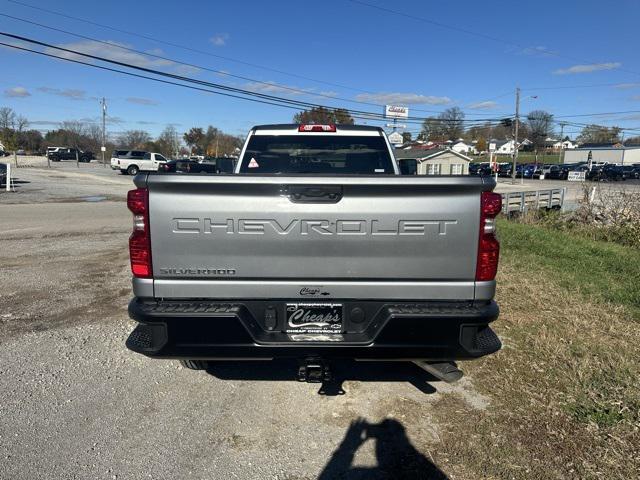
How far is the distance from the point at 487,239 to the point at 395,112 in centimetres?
4485

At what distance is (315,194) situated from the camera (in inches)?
109

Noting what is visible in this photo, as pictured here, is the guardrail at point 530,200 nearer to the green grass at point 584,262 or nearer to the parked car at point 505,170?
the green grass at point 584,262

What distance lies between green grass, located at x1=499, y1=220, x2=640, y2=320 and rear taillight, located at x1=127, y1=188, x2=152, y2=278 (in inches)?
213

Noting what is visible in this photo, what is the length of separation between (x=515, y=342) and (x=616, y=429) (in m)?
1.56

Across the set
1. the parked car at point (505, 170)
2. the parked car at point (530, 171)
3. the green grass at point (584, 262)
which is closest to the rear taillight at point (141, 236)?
the green grass at point (584, 262)

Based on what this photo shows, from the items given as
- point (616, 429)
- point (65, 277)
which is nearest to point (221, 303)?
point (616, 429)

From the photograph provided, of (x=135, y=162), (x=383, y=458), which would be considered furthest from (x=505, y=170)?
(x=383, y=458)

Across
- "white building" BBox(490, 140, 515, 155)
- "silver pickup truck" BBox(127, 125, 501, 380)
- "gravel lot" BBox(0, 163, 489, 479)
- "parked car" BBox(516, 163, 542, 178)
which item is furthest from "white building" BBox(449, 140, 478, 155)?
"silver pickup truck" BBox(127, 125, 501, 380)

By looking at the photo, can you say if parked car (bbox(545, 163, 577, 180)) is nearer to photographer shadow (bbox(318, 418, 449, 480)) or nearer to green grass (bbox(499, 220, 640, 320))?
green grass (bbox(499, 220, 640, 320))

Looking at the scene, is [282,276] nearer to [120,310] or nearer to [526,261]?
[120,310]

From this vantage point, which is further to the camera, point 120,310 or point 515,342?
point 120,310

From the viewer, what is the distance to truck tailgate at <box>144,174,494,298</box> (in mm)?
2730

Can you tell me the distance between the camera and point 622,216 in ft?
40.7

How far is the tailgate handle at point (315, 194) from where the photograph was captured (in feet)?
9.09
